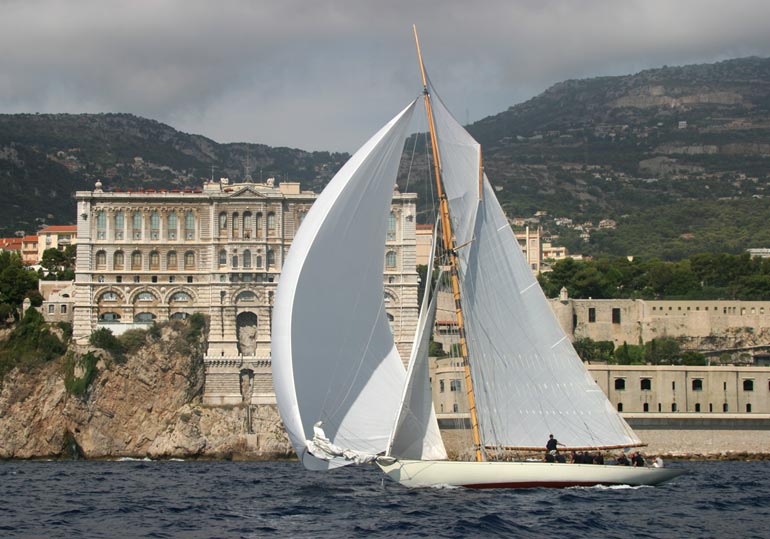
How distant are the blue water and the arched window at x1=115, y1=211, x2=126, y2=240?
32.7m

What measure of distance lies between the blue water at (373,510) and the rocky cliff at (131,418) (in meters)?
23.9

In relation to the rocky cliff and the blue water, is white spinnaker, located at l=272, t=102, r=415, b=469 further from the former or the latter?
the rocky cliff

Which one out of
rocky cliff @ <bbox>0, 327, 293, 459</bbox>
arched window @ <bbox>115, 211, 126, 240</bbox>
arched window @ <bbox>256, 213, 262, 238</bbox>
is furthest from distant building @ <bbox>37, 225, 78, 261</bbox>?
rocky cliff @ <bbox>0, 327, 293, 459</bbox>

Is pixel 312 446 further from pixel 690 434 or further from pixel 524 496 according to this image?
pixel 690 434

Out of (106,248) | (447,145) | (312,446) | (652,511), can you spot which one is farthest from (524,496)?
(106,248)

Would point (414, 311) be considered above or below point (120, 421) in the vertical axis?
above

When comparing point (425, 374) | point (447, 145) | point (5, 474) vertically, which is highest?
point (447, 145)

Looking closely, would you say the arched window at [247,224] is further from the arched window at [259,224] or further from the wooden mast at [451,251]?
the wooden mast at [451,251]

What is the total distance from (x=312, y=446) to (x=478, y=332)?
7.31m

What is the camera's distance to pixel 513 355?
45.4 m

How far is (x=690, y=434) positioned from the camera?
73812mm

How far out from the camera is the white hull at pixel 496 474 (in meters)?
42.7

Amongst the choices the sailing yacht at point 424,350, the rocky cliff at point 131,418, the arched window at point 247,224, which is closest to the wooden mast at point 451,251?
the sailing yacht at point 424,350

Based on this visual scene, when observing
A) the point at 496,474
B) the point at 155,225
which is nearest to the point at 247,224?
the point at 155,225
